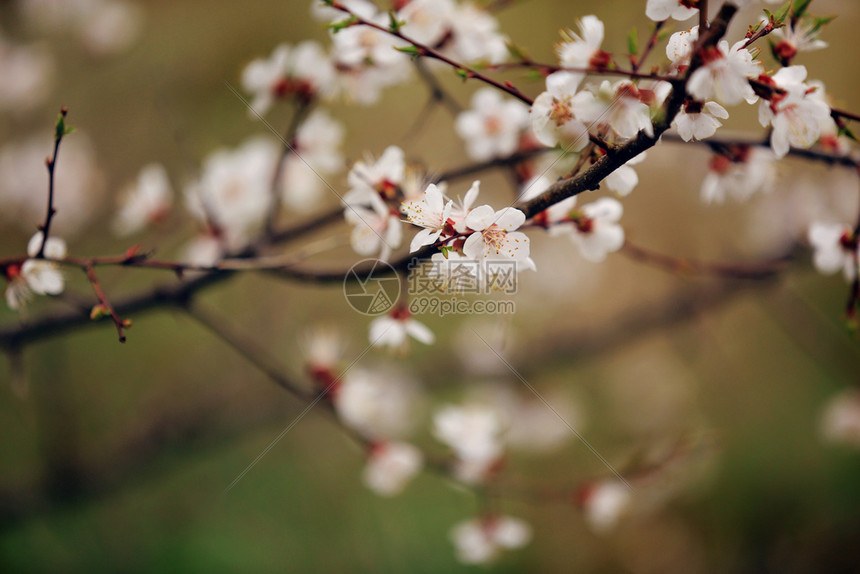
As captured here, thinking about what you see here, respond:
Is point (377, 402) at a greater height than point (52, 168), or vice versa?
point (52, 168)

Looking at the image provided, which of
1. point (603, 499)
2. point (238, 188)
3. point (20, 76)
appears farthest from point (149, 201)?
point (20, 76)

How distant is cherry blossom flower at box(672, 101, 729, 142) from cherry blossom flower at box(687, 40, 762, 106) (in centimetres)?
3

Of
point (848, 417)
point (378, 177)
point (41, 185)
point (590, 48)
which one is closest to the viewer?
point (590, 48)

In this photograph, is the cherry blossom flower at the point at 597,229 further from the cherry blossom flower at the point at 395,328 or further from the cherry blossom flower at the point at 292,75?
the cherry blossom flower at the point at 292,75

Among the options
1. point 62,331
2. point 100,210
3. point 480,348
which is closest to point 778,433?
point 480,348

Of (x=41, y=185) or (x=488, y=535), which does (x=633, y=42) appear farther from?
(x=41, y=185)

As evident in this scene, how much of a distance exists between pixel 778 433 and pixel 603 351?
1697 mm

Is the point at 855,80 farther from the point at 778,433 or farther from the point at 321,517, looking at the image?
the point at 321,517

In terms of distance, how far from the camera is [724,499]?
96.4 inches

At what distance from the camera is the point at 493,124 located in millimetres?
932

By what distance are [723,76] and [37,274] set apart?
917 mm

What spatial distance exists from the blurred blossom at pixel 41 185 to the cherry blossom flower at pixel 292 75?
1468 mm

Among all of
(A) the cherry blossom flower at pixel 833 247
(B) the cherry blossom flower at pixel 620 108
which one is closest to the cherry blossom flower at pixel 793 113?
(B) the cherry blossom flower at pixel 620 108

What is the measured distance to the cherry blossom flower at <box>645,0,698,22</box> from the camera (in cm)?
55
